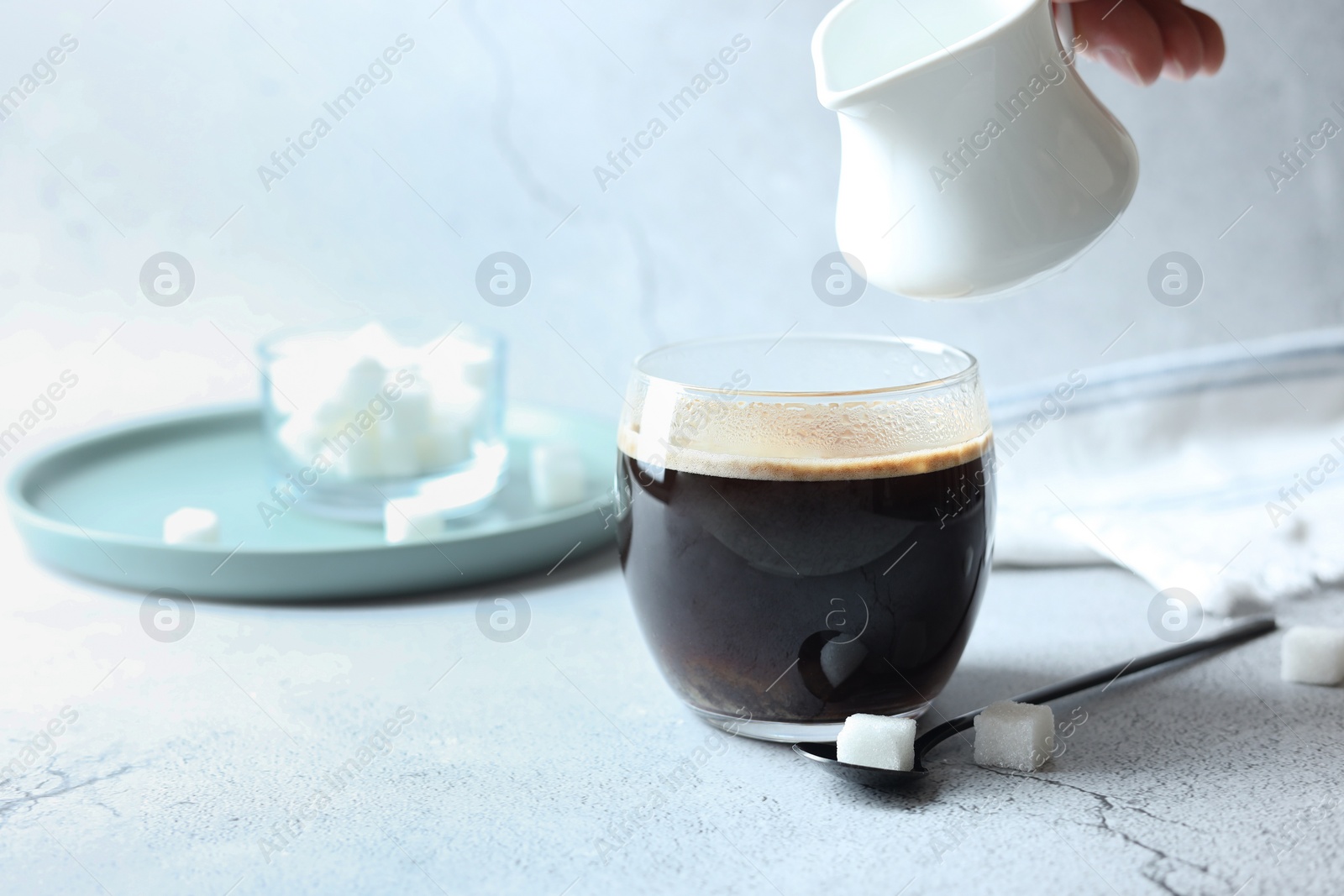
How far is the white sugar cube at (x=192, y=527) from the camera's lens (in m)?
1.25

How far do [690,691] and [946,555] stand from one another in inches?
8.6

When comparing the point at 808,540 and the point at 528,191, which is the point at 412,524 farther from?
the point at 528,191

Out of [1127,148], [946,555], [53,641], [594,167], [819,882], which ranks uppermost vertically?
[1127,148]

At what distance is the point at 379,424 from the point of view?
137 centimetres

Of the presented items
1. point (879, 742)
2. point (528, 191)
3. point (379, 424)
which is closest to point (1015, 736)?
point (879, 742)

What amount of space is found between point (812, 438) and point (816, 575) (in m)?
0.10

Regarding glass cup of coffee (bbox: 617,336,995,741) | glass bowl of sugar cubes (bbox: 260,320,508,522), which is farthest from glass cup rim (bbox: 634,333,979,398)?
glass bowl of sugar cubes (bbox: 260,320,508,522)

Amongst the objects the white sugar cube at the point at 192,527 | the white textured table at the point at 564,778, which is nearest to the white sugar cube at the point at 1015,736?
the white textured table at the point at 564,778

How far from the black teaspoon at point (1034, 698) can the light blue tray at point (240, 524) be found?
1.43ft

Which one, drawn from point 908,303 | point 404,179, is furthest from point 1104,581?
point 404,179

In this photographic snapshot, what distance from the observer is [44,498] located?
Answer: 1405 mm

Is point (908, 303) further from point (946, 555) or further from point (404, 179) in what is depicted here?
point (946, 555)

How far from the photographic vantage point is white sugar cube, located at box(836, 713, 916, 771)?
32.7 inches

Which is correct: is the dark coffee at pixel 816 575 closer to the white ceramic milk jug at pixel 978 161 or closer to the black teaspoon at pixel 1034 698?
the black teaspoon at pixel 1034 698
